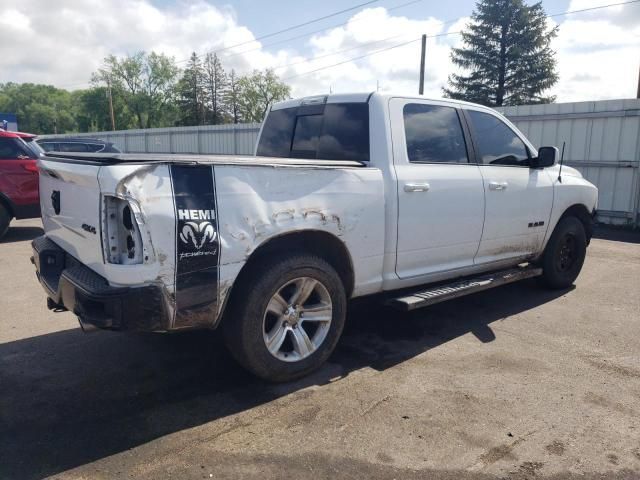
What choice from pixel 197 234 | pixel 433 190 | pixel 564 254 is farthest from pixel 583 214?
pixel 197 234

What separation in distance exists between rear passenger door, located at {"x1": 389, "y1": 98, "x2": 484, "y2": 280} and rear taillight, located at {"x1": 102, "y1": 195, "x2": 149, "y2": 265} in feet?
6.52

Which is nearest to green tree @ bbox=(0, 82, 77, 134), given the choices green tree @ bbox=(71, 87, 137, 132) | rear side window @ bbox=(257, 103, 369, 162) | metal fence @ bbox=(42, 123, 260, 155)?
green tree @ bbox=(71, 87, 137, 132)

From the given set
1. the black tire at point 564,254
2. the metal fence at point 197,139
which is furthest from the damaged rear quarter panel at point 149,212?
the metal fence at point 197,139

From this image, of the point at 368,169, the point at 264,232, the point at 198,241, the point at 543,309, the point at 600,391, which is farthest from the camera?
the point at 543,309

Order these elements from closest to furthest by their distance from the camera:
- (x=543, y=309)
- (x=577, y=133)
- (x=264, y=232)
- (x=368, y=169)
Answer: (x=264, y=232)
(x=368, y=169)
(x=543, y=309)
(x=577, y=133)

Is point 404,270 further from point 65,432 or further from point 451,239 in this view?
point 65,432

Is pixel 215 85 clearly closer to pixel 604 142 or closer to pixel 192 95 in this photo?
pixel 192 95

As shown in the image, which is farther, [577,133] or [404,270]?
[577,133]

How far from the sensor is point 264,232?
328 centimetres

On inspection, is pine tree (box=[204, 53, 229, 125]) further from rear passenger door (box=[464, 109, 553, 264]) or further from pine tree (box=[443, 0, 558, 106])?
rear passenger door (box=[464, 109, 553, 264])

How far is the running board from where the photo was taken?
409 centimetres

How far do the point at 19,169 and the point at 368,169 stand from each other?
24.3 ft

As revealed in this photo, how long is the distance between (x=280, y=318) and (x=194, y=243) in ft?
2.97

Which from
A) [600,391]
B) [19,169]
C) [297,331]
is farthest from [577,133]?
[19,169]
